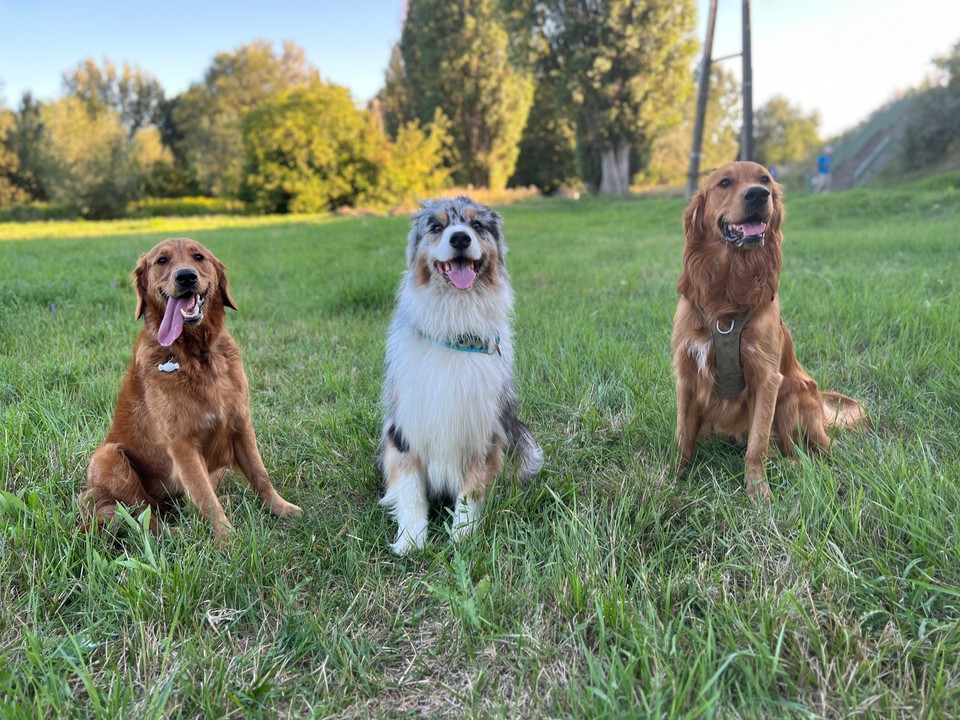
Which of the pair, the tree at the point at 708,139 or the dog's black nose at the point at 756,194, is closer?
the dog's black nose at the point at 756,194

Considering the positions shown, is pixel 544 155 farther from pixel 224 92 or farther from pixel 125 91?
pixel 125 91

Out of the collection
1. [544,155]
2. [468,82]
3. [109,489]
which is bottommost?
[109,489]

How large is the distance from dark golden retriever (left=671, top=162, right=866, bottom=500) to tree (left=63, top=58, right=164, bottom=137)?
60.5 m

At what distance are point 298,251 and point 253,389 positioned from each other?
23.8 ft

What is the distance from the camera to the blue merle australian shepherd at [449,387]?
2.45 m

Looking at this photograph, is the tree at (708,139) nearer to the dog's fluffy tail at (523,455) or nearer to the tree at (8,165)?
the dog's fluffy tail at (523,455)

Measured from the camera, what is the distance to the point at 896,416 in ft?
9.78

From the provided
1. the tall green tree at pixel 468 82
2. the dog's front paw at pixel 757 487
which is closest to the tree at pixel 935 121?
the tall green tree at pixel 468 82

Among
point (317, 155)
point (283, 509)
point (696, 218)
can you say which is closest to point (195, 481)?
point (283, 509)

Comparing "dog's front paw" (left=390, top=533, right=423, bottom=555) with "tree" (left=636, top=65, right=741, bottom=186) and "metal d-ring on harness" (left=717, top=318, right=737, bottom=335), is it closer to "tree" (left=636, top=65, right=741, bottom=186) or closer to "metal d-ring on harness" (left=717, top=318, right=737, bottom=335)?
"metal d-ring on harness" (left=717, top=318, right=737, bottom=335)

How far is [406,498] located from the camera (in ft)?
8.11

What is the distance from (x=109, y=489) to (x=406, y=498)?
1236 mm

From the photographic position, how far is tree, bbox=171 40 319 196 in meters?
39.6

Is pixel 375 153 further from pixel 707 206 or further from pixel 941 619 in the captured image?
A: pixel 941 619
